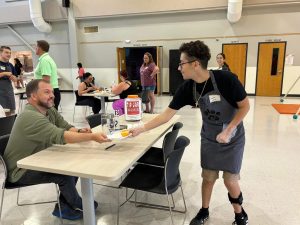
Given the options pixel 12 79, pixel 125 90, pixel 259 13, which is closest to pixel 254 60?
pixel 259 13

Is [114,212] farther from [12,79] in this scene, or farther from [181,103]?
[12,79]

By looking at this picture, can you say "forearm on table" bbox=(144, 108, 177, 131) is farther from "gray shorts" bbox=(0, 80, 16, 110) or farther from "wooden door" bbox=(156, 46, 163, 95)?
"wooden door" bbox=(156, 46, 163, 95)

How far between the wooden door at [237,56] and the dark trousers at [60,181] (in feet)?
26.7

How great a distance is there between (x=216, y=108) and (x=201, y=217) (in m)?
0.97

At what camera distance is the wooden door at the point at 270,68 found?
8586 mm

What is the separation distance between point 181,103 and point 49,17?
33.5 ft

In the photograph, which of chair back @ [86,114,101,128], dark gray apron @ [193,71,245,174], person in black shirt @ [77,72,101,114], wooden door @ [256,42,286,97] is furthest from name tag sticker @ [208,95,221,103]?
wooden door @ [256,42,286,97]

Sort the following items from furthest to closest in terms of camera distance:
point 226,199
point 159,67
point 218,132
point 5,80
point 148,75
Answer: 1. point 159,67
2. point 148,75
3. point 5,80
4. point 226,199
5. point 218,132

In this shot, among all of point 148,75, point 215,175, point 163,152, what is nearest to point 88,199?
point 163,152

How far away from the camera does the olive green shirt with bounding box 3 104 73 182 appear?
1.70 meters

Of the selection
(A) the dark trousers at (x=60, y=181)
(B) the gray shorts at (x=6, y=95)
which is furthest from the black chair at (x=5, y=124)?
(B) the gray shorts at (x=6, y=95)

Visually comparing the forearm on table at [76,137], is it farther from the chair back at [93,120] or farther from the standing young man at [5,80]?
the standing young man at [5,80]

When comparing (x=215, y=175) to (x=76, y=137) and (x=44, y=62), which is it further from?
(x=44, y=62)

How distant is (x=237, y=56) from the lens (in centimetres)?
898
